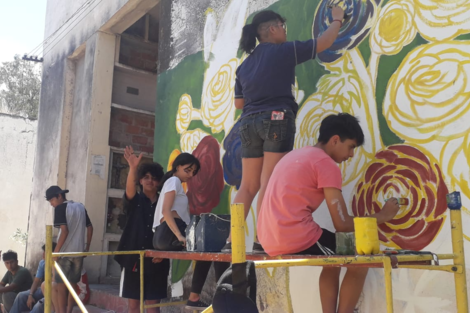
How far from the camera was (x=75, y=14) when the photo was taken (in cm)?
770

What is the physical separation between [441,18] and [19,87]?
21.6 meters

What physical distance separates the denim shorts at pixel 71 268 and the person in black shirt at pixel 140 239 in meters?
1.42

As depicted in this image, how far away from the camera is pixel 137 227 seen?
393cm

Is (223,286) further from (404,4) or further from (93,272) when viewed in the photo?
(93,272)

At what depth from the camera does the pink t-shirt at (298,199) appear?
2354 millimetres

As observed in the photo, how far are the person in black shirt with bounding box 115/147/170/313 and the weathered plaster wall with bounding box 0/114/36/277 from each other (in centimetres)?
1091

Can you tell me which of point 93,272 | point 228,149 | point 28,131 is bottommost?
point 93,272

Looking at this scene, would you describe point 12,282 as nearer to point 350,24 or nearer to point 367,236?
point 350,24

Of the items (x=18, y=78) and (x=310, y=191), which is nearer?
(x=310, y=191)

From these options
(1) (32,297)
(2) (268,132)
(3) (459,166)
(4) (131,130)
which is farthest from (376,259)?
(4) (131,130)

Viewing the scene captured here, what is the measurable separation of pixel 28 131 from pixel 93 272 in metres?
9.74

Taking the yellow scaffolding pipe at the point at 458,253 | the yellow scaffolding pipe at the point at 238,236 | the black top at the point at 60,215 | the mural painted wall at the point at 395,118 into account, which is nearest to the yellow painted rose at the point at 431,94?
the mural painted wall at the point at 395,118

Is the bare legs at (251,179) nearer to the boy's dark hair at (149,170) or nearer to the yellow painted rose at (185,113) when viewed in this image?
the boy's dark hair at (149,170)

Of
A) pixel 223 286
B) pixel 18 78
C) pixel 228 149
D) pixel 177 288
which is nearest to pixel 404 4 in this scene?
pixel 228 149
